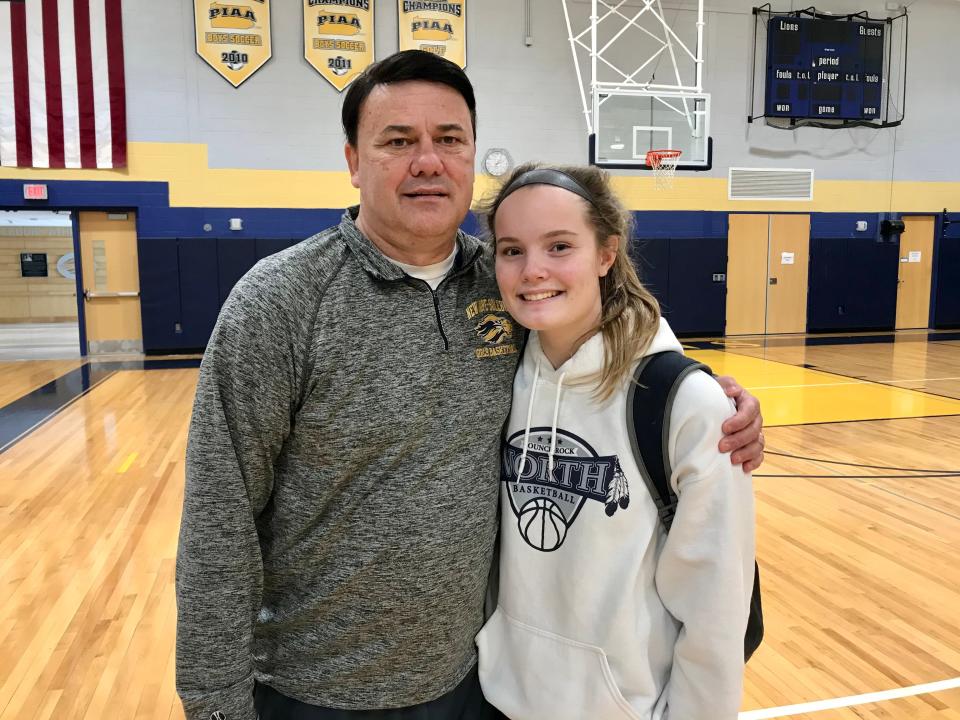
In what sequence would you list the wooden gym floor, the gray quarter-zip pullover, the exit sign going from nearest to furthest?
the gray quarter-zip pullover → the wooden gym floor → the exit sign

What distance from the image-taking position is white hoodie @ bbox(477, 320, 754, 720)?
1198 mm

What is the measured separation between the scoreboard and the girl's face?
1257 centimetres

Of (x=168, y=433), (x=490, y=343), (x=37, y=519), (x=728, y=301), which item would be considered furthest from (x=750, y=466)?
(x=728, y=301)

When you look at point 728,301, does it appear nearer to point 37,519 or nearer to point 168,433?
point 168,433

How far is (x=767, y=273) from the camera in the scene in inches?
510

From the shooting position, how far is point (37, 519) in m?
Answer: 4.18

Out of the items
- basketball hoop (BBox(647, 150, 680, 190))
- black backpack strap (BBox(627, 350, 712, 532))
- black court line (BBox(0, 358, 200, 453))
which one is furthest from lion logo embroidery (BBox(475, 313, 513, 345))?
basketball hoop (BBox(647, 150, 680, 190))

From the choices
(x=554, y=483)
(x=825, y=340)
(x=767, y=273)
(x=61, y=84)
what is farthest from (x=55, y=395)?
(x=825, y=340)

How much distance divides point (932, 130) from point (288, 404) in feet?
50.5

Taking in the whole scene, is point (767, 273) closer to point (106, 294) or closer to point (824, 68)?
point (824, 68)

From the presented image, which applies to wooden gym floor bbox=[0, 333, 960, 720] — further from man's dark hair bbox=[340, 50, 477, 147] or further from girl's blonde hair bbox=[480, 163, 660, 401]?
man's dark hair bbox=[340, 50, 477, 147]

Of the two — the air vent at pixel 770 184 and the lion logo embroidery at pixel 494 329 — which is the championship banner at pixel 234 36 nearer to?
the air vent at pixel 770 184

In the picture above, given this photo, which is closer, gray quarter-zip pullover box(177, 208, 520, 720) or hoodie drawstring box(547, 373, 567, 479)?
gray quarter-zip pullover box(177, 208, 520, 720)

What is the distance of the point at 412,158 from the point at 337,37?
10612mm
